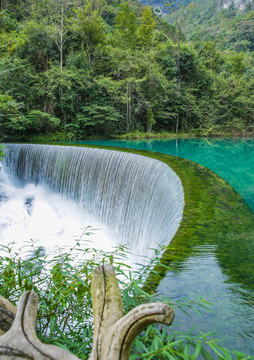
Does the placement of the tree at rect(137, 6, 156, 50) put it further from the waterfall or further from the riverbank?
the waterfall

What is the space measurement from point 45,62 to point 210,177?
1418cm

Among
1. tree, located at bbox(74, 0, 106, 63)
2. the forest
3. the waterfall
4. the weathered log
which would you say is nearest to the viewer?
the weathered log

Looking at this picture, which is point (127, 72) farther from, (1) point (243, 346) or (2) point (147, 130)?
(1) point (243, 346)

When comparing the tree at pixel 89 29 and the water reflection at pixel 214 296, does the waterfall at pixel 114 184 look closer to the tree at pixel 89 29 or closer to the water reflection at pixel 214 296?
the water reflection at pixel 214 296

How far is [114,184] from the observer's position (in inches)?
276

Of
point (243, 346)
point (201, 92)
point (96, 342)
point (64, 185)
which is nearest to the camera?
point (96, 342)

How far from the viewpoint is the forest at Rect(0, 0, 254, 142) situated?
13.6 meters

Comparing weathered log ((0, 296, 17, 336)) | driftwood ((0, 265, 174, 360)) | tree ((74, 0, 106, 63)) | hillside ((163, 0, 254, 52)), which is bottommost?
weathered log ((0, 296, 17, 336))

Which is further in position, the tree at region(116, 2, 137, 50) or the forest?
the tree at region(116, 2, 137, 50)

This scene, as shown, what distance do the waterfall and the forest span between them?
9.78 feet

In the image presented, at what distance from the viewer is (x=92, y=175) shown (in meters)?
7.80

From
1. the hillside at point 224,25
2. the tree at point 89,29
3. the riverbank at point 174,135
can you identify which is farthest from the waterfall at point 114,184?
the hillside at point 224,25

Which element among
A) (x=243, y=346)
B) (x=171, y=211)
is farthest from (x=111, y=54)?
(x=243, y=346)

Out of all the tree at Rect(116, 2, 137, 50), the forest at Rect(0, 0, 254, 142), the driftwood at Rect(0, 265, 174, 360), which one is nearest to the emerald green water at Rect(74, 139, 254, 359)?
the driftwood at Rect(0, 265, 174, 360)
